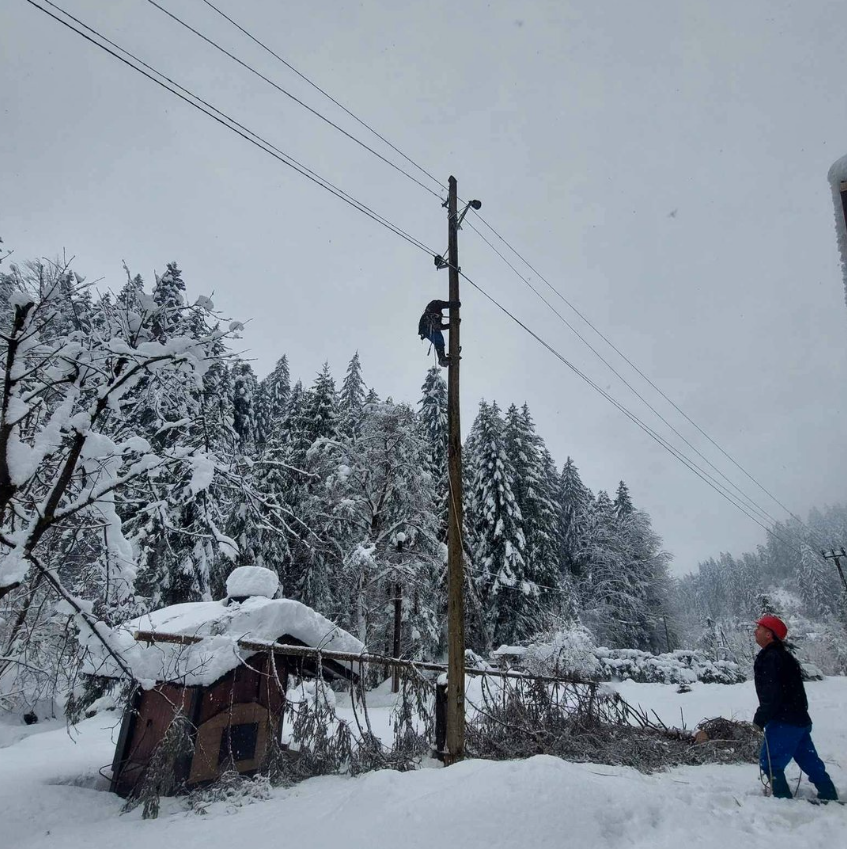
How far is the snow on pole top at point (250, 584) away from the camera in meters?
8.12

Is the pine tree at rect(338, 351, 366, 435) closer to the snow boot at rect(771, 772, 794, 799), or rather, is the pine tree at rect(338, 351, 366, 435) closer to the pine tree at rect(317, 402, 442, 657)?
the pine tree at rect(317, 402, 442, 657)

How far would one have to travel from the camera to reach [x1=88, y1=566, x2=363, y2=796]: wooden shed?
20.4 feet

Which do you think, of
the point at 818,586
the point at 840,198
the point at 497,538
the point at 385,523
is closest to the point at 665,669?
the point at 497,538

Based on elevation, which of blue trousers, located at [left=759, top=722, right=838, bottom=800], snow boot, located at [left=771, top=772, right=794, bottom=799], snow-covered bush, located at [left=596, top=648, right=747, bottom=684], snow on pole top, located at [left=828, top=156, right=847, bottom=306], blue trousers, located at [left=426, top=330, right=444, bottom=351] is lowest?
snow-covered bush, located at [left=596, top=648, right=747, bottom=684]

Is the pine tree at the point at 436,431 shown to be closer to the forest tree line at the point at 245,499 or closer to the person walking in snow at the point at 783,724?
the forest tree line at the point at 245,499

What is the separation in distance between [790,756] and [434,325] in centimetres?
726

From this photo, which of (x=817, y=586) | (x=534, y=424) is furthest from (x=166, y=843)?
(x=817, y=586)

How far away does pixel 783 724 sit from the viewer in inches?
189

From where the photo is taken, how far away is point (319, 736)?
277 inches

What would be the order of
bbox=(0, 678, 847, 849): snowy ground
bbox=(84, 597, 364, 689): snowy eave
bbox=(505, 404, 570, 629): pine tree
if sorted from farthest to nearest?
bbox=(505, 404, 570, 629): pine tree
bbox=(84, 597, 364, 689): snowy eave
bbox=(0, 678, 847, 849): snowy ground

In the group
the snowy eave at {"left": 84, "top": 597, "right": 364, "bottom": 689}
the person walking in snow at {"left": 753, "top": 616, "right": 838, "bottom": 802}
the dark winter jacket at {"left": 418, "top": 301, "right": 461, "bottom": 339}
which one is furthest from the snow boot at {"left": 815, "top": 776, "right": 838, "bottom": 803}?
the dark winter jacket at {"left": 418, "top": 301, "right": 461, "bottom": 339}

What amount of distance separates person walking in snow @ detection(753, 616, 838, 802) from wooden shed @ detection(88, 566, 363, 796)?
17.9ft

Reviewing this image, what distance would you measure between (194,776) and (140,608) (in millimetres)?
3577

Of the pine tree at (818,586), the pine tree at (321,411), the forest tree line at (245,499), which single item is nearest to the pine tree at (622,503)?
the forest tree line at (245,499)
